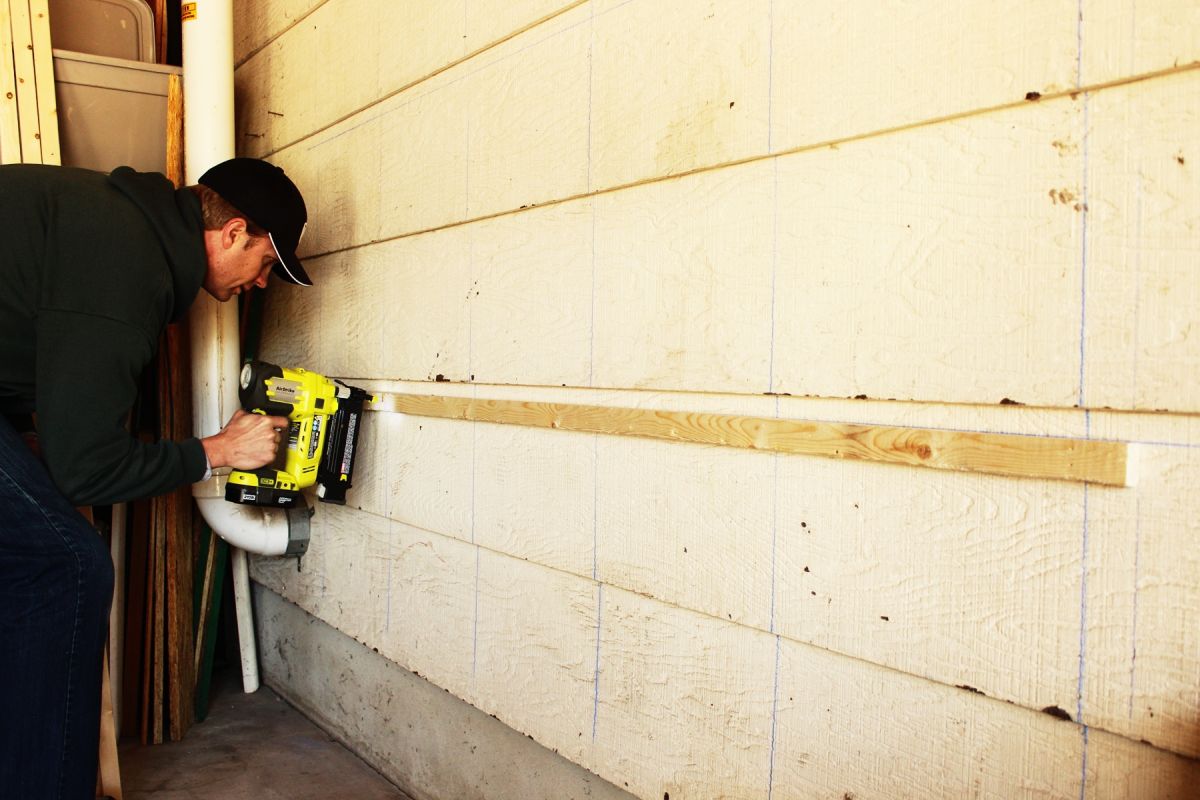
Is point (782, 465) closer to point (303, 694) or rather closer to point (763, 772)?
point (763, 772)

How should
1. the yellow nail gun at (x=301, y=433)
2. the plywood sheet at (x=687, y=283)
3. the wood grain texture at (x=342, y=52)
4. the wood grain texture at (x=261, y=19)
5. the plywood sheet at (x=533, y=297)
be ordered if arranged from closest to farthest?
the plywood sheet at (x=687, y=283) < the plywood sheet at (x=533, y=297) < the wood grain texture at (x=342, y=52) < the yellow nail gun at (x=301, y=433) < the wood grain texture at (x=261, y=19)

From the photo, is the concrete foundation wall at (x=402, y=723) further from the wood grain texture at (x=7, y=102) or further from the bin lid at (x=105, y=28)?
the bin lid at (x=105, y=28)

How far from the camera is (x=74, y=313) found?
5.80 ft

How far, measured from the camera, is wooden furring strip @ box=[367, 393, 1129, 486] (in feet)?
3.38

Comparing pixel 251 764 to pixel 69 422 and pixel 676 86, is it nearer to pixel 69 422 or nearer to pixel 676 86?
pixel 69 422

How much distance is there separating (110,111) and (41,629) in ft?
6.00

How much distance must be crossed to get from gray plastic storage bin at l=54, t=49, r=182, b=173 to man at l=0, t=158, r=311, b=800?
1.01m

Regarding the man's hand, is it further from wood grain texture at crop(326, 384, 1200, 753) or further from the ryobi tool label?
wood grain texture at crop(326, 384, 1200, 753)

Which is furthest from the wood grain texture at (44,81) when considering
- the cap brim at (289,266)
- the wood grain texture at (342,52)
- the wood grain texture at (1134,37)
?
the wood grain texture at (1134,37)

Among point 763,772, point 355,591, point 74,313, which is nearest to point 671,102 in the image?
point 763,772

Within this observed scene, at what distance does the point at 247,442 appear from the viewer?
2240mm

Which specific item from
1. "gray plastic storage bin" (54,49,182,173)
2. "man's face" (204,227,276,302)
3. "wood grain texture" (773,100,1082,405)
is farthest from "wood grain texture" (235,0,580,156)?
"wood grain texture" (773,100,1082,405)

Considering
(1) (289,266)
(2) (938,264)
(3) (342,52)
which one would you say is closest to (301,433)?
(1) (289,266)

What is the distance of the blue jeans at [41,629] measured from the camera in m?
1.87
